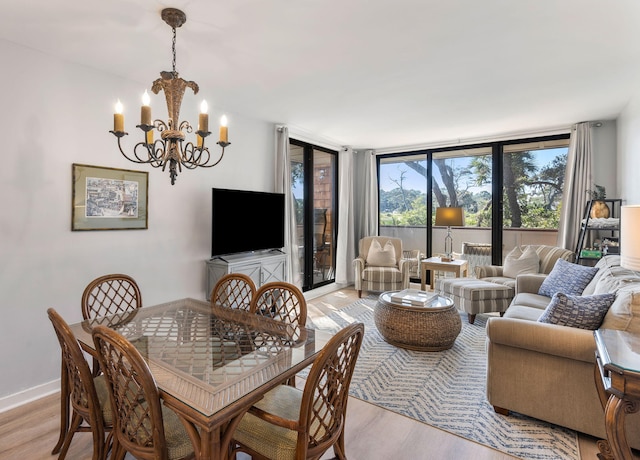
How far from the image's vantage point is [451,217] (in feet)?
16.2

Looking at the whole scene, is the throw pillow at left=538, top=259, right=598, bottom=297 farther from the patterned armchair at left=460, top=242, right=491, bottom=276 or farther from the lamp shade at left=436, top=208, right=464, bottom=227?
the patterned armchair at left=460, top=242, right=491, bottom=276

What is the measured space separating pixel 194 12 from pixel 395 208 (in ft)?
16.4

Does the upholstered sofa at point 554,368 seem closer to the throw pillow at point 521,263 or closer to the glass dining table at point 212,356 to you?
the glass dining table at point 212,356

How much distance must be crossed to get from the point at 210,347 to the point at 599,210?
4553 mm

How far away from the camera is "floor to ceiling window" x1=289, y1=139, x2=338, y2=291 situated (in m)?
5.12

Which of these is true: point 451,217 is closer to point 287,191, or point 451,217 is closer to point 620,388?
point 287,191

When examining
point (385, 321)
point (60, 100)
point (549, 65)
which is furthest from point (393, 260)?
point (60, 100)

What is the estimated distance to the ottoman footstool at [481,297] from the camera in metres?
3.87

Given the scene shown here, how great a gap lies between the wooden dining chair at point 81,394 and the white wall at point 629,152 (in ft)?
14.9

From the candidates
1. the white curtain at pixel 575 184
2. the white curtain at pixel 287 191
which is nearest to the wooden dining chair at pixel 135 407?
the white curtain at pixel 287 191

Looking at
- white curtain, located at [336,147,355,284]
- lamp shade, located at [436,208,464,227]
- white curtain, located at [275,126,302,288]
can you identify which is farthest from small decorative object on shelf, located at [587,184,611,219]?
white curtain, located at [275,126,302,288]

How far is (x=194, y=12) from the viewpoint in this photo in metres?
1.99

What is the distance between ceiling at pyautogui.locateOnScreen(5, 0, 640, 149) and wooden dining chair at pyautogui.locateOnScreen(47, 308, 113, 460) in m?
1.82

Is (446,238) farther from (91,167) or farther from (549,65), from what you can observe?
(91,167)
